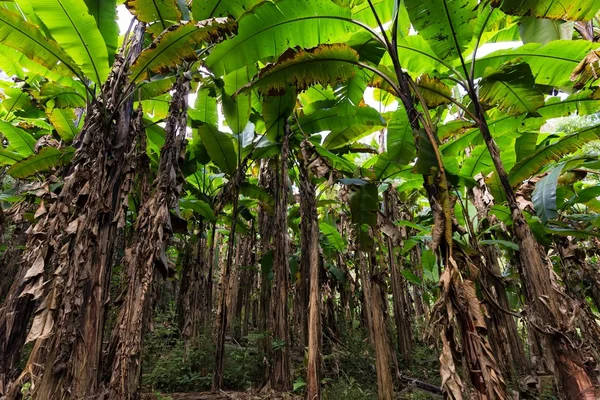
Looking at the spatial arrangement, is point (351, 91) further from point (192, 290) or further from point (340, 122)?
point (192, 290)

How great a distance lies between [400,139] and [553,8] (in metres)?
1.63

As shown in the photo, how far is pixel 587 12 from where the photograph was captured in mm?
2377

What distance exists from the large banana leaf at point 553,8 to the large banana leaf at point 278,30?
1201 mm

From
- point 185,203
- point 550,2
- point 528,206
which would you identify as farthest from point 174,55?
point 528,206

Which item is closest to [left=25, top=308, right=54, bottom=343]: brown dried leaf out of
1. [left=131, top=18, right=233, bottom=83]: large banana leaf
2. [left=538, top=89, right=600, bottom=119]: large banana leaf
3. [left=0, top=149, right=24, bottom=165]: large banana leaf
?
[left=131, top=18, right=233, bottom=83]: large banana leaf

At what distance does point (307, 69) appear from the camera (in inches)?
108

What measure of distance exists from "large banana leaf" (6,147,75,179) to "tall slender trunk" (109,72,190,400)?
5.44 feet

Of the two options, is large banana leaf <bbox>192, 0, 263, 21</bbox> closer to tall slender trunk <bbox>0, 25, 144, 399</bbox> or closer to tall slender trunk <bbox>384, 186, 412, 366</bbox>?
tall slender trunk <bbox>0, 25, 144, 399</bbox>

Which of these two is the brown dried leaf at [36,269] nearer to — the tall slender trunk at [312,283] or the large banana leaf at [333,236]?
the tall slender trunk at [312,283]

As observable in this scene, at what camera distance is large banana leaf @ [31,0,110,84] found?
249cm

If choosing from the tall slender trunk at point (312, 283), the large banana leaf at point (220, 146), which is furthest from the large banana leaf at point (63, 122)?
the tall slender trunk at point (312, 283)

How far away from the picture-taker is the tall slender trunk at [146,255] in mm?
1984

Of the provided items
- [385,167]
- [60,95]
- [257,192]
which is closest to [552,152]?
[385,167]

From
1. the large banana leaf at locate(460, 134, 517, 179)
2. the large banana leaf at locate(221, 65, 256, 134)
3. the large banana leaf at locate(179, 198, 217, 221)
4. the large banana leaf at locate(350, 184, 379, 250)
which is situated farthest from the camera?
the large banana leaf at locate(179, 198, 217, 221)
